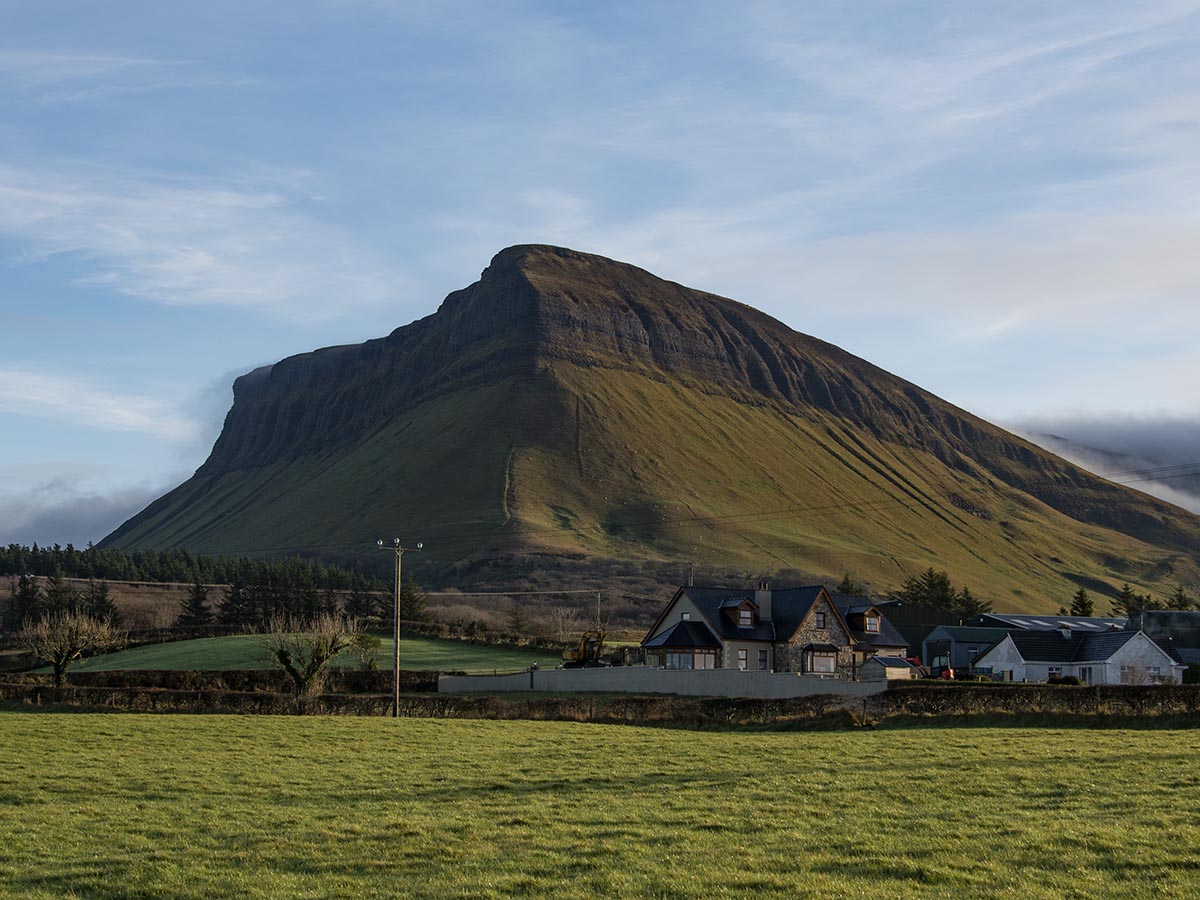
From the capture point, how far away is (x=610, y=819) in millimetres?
20531

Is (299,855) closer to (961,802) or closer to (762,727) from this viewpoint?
(961,802)

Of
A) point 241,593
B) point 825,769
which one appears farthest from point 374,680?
point 241,593

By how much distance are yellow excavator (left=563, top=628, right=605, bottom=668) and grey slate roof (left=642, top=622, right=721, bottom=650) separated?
4090 mm

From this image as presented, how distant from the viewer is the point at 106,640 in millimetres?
90375

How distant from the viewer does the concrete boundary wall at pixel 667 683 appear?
59.9m

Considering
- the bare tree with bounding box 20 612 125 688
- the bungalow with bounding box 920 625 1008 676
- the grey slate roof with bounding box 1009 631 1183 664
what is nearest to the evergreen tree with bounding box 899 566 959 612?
the bungalow with bounding box 920 625 1008 676

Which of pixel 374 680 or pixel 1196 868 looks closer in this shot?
pixel 1196 868

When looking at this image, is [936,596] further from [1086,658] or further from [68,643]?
[68,643]

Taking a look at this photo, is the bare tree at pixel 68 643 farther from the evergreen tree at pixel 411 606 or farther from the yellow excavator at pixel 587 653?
the yellow excavator at pixel 587 653

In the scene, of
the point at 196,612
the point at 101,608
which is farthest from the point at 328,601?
the point at 101,608

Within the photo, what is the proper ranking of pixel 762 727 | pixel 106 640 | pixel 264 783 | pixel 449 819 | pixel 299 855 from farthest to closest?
pixel 106 640 → pixel 762 727 → pixel 264 783 → pixel 449 819 → pixel 299 855

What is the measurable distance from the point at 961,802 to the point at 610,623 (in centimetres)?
14195

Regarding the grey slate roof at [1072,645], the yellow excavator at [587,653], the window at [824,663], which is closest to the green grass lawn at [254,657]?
the yellow excavator at [587,653]

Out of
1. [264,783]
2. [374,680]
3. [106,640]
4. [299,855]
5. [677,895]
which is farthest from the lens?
[106,640]
